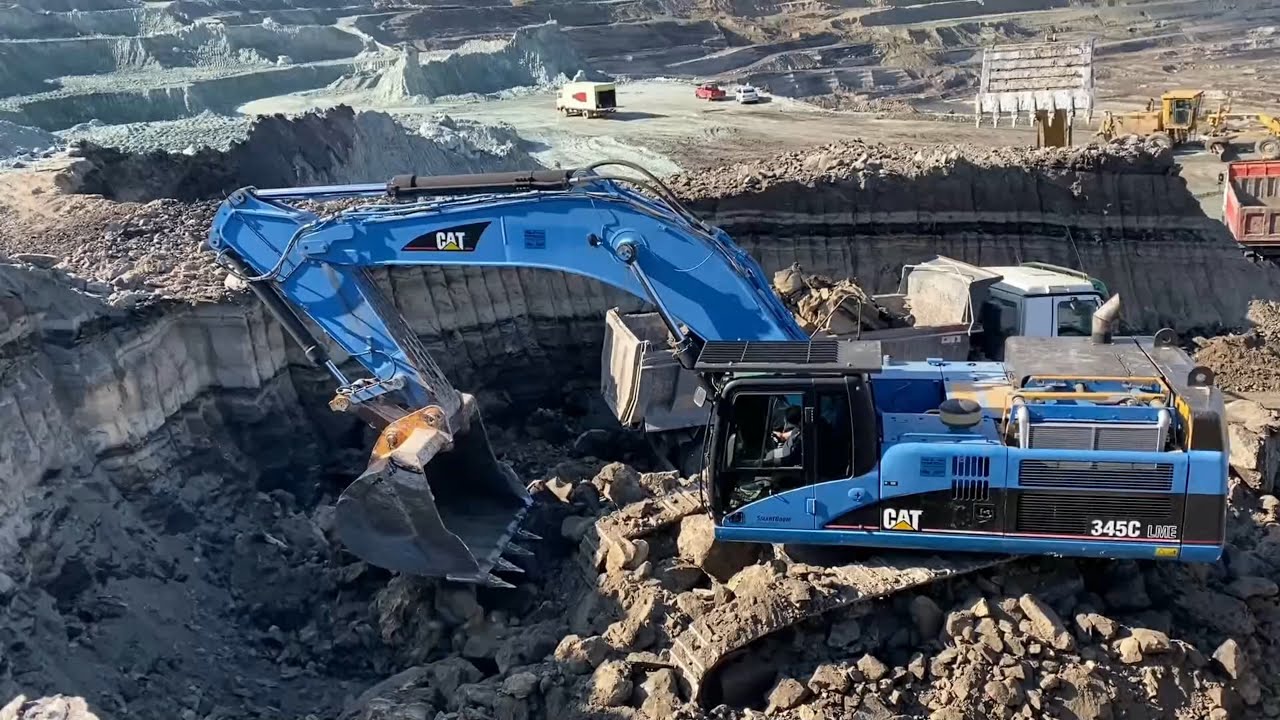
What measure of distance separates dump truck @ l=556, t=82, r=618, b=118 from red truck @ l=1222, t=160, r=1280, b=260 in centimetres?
1708

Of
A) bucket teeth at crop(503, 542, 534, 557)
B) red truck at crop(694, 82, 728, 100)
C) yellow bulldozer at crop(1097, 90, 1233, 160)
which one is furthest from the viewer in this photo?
red truck at crop(694, 82, 728, 100)

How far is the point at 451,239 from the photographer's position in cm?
791

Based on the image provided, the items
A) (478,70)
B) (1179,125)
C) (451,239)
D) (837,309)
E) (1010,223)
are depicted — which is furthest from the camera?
(478,70)

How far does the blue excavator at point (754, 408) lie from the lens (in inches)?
248

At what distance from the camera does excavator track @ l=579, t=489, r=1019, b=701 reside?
6332mm

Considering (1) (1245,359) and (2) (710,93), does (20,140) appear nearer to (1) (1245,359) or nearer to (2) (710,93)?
(1) (1245,359)

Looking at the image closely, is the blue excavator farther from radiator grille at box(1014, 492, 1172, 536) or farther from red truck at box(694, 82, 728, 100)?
red truck at box(694, 82, 728, 100)

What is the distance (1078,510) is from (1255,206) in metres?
11.2

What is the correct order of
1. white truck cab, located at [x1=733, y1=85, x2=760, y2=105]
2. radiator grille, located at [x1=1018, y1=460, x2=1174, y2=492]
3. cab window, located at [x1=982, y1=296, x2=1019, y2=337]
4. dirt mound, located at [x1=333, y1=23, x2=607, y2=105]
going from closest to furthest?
radiator grille, located at [x1=1018, y1=460, x2=1174, y2=492], cab window, located at [x1=982, y1=296, x2=1019, y2=337], white truck cab, located at [x1=733, y1=85, x2=760, y2=105], dirt mound, located at [x1=333, y1=23, x2=607, y2=105]

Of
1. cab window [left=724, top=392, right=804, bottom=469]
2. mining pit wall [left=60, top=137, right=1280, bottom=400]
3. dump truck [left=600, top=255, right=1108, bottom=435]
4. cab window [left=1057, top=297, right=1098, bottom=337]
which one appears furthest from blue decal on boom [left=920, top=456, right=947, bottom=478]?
mining pit wall [left=60, top=137, right=1280, bottom=400]

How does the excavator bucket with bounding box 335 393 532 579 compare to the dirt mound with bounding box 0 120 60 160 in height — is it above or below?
below

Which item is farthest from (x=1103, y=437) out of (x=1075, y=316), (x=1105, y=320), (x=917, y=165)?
(x=917, y=165)

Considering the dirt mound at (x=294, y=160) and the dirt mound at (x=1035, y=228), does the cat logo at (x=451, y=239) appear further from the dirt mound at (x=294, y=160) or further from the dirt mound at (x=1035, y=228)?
the dirt mound at (x=294, y=160)

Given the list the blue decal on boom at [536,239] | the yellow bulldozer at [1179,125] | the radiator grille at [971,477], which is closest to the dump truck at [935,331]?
the blue decal on boom at [536,239]
